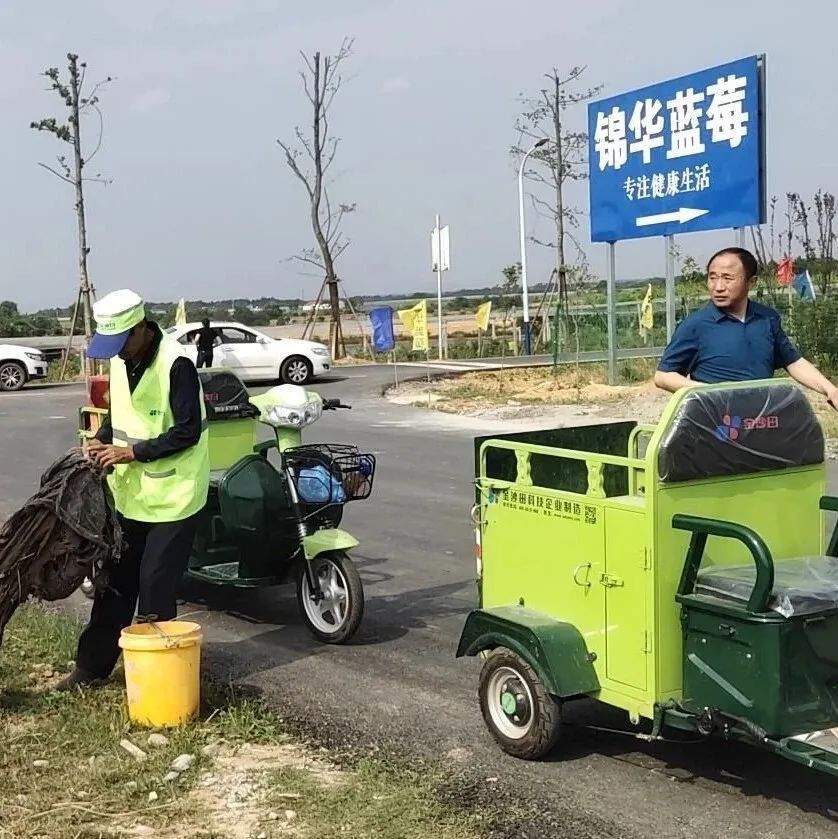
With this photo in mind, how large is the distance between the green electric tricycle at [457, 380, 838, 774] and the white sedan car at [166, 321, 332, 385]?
21016 mm

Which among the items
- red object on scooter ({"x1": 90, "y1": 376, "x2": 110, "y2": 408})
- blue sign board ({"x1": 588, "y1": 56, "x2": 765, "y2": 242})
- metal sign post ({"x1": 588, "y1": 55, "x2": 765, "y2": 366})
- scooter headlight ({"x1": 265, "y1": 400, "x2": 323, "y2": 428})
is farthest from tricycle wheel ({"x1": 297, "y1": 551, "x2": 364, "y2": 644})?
blue sign board ({"x1": 588, "y1": 56, "x2": 765, "y2": 242})

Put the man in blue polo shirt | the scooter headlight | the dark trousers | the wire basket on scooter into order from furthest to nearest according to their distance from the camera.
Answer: the scooter headlight
the wire basket on scooter
the dark trousers
the man in blue polo shirt

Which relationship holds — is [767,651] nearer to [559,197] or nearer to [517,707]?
[517,707]

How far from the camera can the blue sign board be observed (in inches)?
687

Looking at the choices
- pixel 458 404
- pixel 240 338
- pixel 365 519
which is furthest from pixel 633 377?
pixel 365 519

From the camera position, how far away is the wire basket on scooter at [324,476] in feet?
21.6

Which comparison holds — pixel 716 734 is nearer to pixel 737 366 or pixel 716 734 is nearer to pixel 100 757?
pixel 737 366

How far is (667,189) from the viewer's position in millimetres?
19094

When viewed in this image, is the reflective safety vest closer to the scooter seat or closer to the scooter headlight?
the scooter headlight

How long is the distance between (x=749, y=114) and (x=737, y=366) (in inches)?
519

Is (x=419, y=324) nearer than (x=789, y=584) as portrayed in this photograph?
No

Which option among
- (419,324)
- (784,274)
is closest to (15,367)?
(419,324)

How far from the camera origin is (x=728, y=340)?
17.3ft

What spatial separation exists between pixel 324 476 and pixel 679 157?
13.7 metres
